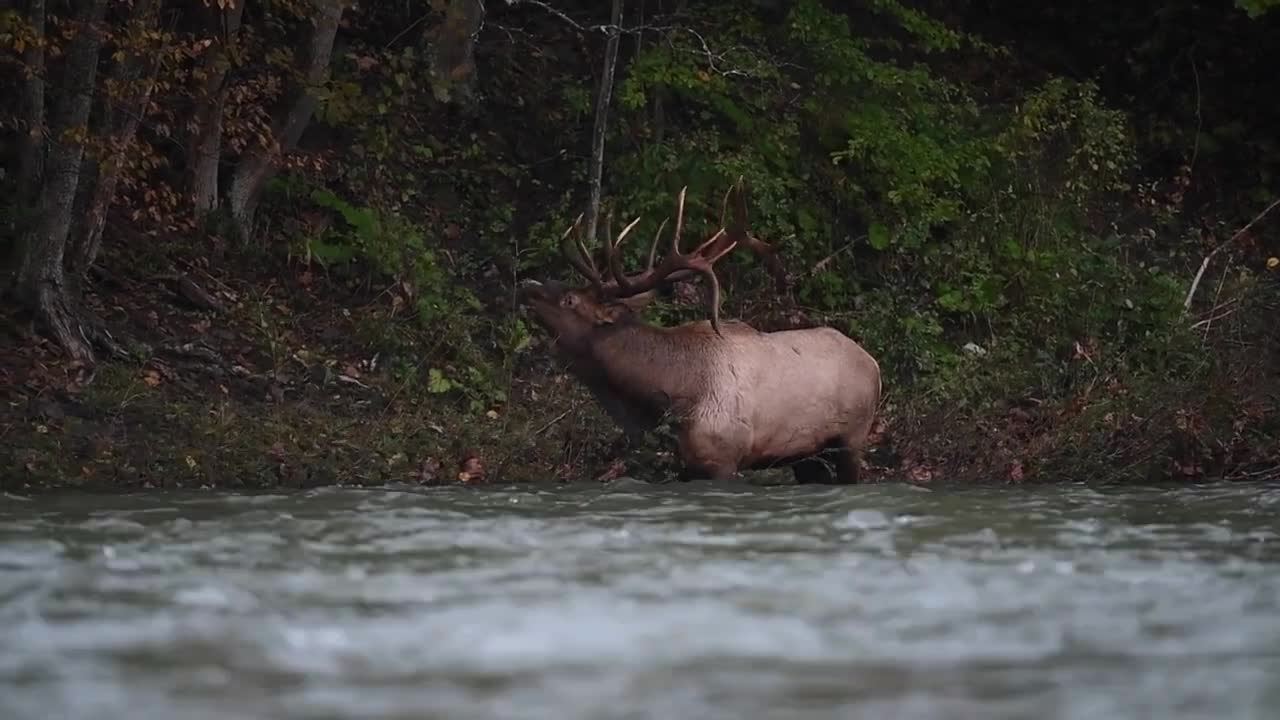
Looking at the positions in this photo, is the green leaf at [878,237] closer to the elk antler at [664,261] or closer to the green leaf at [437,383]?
the elk antler at [664,261]

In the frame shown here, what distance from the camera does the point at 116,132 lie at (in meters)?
13.1

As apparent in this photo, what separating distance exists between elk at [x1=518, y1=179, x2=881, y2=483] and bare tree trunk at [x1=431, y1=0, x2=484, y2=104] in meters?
5.07

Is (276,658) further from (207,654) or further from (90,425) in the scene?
(90,425)

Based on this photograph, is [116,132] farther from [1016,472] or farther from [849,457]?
[1016,472]

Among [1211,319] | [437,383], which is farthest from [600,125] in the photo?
[1211,319]

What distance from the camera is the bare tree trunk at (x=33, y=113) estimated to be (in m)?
12.1

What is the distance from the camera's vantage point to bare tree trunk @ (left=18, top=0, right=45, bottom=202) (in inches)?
475

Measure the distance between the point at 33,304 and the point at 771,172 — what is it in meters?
6.81

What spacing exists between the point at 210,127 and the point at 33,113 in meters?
2.00

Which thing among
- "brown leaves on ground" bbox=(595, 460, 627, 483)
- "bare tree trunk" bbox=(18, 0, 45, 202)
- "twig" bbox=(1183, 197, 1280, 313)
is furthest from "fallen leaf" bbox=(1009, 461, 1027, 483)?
"bare tree trunk" bbox=(18, 0, 45, 202)

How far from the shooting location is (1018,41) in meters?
19.3

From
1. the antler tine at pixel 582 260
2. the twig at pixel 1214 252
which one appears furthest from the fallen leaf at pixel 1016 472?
the twig at pixel 1214 252

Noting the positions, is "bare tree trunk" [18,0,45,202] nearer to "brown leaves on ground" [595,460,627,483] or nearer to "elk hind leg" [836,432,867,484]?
"brown leaves on ground" [595,460,627,483]

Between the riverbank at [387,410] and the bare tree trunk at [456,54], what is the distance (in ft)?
8.58
